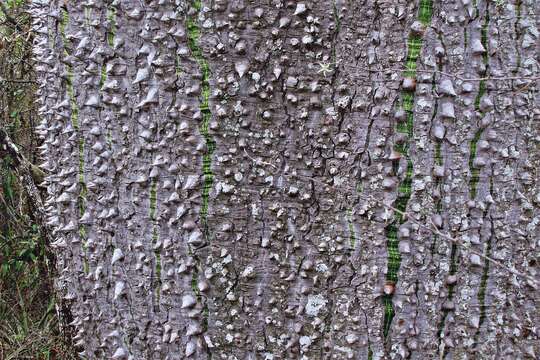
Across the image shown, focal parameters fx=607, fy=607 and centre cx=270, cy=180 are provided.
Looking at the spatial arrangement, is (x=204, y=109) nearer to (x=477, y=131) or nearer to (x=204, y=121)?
(x=204, y=121)

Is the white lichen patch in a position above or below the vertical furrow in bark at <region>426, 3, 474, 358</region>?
below

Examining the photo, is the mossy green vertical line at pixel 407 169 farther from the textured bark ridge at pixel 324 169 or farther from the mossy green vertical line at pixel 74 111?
the mossy green vertical line at pixel 74 111

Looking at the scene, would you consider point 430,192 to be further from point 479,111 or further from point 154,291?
point 154,291

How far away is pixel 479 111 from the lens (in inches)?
43.4

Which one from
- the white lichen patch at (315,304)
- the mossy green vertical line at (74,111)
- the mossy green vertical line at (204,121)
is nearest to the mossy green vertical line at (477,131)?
the white lichen patch at (315,304)

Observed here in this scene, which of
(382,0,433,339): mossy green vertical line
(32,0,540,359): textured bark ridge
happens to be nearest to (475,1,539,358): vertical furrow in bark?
(32,0,540,359): textured bark ridge

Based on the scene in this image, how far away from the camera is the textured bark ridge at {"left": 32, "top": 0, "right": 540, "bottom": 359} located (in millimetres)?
1094

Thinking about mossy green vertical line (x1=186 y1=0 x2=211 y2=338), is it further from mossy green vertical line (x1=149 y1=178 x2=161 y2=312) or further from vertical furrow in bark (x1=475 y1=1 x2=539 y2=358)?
vertical furrow in bark (x1=475 y1=1 x2=539 y2=358)

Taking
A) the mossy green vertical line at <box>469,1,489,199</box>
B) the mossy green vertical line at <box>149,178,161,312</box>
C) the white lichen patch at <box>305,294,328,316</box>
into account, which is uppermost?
the mossy green vertical line at <box>469,1,489,199</box>

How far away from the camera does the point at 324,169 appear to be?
3.72 ft

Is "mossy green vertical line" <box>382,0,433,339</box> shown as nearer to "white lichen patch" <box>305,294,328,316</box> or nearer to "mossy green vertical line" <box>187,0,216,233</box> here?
"white lichen patch" <box>305,294,328,316</box>

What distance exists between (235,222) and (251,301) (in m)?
0.16

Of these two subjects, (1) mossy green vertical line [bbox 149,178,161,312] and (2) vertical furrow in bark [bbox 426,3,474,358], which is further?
(1) mossy green vertical line [bbox 149,178,161,312]

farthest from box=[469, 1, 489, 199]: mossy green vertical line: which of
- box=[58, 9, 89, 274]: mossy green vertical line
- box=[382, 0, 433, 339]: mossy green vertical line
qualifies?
box=[58, 9, 89, 274]: mossy green vertical line
